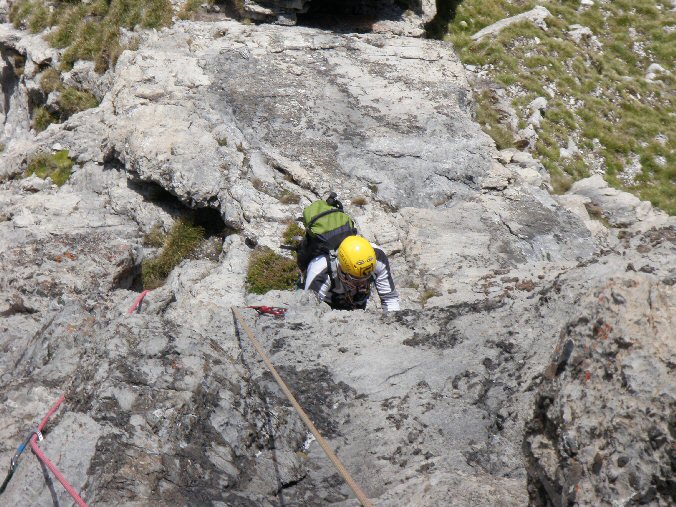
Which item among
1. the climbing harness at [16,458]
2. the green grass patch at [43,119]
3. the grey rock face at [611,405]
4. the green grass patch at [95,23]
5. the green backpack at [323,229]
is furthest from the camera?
the green grass patch at [43,119]

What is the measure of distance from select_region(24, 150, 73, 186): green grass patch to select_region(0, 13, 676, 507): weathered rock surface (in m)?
0.47

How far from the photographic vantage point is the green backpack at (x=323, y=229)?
11.8 metres

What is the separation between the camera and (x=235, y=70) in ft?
57.0

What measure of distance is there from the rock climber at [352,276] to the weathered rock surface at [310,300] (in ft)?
2.14

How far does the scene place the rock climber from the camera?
35.9 ft

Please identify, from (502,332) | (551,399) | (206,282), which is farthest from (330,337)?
(551,399)

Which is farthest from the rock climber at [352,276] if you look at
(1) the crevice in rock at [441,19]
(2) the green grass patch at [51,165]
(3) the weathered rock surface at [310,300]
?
(1) the crevice in rock at [441,19]

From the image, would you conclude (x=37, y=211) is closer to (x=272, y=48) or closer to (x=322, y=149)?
(x=322, y=149)

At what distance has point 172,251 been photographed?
46.4 feet

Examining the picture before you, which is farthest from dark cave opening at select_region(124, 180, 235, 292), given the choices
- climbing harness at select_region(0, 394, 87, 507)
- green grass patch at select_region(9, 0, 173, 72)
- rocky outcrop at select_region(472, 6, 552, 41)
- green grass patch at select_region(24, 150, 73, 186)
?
rocky outcrop at select_region(472, 6, 552, 41)

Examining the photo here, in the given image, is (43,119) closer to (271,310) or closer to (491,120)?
(271,310)

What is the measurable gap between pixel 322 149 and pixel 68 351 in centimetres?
842

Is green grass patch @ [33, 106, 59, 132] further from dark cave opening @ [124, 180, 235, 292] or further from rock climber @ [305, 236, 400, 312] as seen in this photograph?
rock climber @ [305, 236, 400, 312]

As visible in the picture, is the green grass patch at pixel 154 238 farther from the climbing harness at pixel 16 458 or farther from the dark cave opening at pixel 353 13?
the dark cave opening at pixel 353 13
